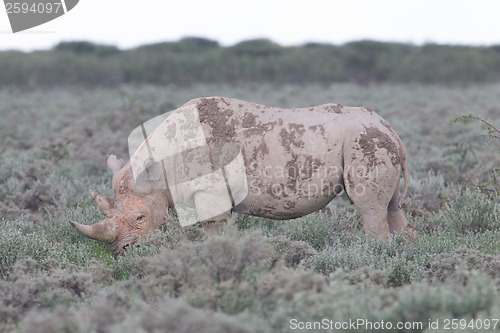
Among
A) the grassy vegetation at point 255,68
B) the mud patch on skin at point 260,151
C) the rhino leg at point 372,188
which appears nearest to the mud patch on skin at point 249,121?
the mud patch on skin at point 260,151

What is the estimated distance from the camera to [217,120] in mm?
5273

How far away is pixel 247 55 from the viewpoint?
3812 centimetres

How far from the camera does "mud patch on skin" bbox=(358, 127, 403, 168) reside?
5.08 m

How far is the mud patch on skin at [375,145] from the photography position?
5078 mm

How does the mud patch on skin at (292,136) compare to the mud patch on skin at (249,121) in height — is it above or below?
below

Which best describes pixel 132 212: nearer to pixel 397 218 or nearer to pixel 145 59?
pixel 397 218

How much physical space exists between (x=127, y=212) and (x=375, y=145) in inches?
100

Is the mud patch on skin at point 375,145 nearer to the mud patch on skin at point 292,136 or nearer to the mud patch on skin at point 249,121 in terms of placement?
the mud patch on skin at point 292,136

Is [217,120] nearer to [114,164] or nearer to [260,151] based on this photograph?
[260,151]

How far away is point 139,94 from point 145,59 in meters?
10.9

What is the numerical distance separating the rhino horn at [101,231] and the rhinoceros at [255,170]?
0.09 feet

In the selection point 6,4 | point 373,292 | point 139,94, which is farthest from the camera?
point 139,94

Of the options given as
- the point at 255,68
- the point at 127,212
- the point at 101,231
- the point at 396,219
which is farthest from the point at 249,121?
the point at 255,68

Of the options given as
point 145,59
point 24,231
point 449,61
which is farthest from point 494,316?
point 449,61
